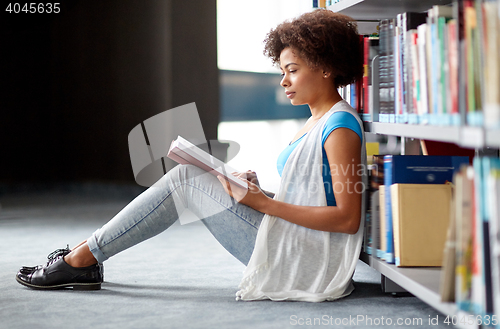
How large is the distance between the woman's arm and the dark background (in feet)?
11.6

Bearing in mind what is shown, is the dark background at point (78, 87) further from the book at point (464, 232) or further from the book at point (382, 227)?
the book at point (464, 232)

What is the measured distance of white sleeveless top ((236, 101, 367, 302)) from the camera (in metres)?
1.46

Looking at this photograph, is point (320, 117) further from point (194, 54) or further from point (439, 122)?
point (194, 54)

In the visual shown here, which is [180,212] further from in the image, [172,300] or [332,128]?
[332,128]

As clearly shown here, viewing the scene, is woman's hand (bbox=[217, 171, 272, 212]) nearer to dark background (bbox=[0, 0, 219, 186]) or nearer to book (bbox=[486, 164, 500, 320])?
book (bbox=[486, 164, 500, 320])

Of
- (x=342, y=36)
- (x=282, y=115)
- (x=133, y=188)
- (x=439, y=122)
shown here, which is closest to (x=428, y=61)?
(x=439, y=122)

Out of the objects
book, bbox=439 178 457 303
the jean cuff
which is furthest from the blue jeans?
book, bbox=439 178 457 303

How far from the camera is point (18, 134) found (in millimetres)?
5039

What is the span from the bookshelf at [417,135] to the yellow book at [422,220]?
5cm

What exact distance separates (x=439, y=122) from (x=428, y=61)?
0.54 feet

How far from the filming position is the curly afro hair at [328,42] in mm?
1519

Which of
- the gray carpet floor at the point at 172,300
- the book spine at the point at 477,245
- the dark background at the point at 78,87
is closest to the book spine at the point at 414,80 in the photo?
the book spine at the point at 477,245

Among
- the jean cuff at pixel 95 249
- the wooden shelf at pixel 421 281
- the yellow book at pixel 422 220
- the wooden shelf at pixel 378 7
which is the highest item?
the wooden shelf at pixel 378 7

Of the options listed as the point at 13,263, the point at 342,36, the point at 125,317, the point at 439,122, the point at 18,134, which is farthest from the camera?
the point at 18,134
